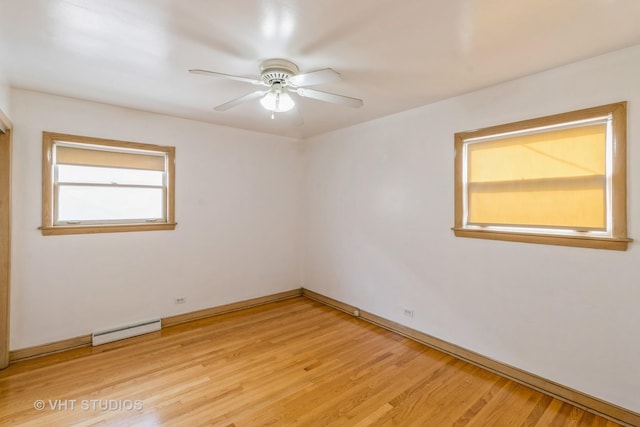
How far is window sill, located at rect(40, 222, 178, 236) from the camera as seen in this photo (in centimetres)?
294

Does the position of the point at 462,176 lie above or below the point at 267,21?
below

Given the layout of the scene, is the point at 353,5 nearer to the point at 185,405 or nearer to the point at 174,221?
the point at 185,405

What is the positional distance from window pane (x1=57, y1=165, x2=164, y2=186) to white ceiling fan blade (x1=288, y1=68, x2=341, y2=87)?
7.84ft

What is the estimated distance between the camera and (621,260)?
2053 mm

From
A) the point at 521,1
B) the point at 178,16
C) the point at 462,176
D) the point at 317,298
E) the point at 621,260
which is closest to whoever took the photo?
the point at 521,1

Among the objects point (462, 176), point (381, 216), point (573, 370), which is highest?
point (462, 176)

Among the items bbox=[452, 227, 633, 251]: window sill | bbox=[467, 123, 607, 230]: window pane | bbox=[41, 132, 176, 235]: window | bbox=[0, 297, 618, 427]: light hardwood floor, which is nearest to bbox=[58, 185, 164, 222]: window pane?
bbox=[41, 132, 176, 235]: window

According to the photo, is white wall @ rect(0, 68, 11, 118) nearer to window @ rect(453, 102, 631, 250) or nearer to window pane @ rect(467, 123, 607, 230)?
window @ rect(453, 102, 631, 250)

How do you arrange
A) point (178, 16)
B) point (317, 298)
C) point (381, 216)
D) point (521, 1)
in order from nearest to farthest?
point (521, 1) → point (178, 16) → point (381, 216) → point (317, 298)

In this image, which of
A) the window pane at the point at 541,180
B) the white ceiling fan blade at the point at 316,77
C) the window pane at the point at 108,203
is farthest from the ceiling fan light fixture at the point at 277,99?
the window pane at the point at 108,203

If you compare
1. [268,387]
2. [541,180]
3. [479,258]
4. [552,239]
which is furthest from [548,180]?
[268,387]

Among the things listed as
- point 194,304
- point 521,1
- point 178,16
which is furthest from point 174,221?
point 521,1

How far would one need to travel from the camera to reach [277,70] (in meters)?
2.20

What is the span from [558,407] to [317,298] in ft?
10.1
